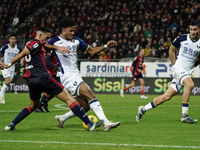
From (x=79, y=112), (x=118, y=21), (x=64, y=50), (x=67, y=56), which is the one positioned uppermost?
(x=64, y=50)

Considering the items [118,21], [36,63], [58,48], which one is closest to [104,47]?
[58,48]

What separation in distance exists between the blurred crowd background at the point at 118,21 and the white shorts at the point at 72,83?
47.6 feet

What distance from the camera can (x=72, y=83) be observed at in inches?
274

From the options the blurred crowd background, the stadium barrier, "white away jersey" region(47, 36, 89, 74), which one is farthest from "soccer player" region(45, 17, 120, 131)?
the blurred crowd background

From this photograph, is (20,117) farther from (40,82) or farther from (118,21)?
(118,21)

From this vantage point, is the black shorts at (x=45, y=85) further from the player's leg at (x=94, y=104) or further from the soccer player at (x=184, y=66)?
the soccer player at (x=184, y=66)

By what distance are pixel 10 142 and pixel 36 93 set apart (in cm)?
143

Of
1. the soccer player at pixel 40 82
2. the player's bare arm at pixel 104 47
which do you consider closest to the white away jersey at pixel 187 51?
the player's bare arm at pixel 104 47

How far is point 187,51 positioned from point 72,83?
300 cm

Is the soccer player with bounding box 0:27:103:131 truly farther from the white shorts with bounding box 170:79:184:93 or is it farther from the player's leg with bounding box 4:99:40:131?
the white shorts with bounding box 170:79:184:93

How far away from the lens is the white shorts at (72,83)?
6.91 meters

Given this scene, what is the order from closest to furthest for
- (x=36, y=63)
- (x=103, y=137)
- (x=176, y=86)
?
(x=103, y=137)
(x=36, y=63)
(x=176, y=86)

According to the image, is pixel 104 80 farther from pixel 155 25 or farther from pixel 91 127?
pixel 91 127

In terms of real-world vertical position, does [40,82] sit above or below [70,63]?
below
